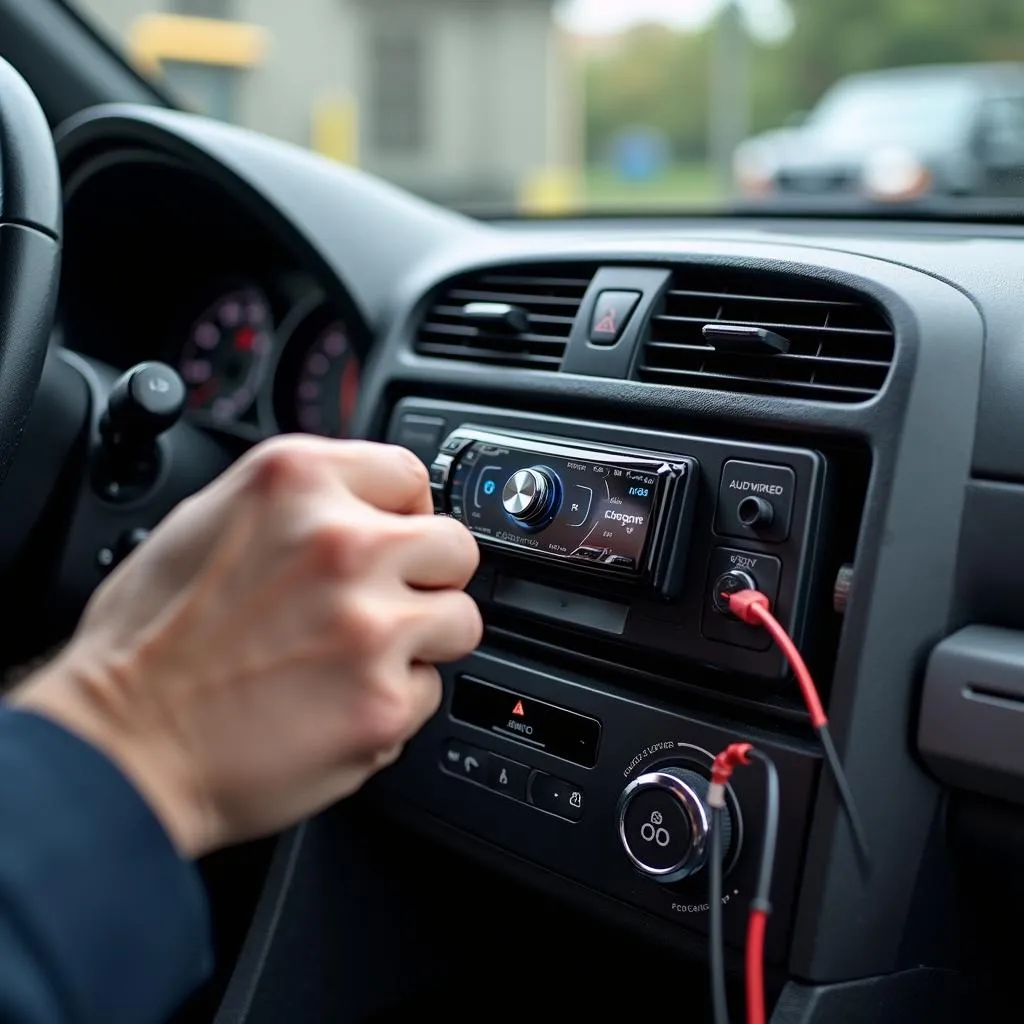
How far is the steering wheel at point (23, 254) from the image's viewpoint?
3.77 ft

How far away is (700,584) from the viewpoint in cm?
109

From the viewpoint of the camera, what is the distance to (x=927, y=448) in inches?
39.4

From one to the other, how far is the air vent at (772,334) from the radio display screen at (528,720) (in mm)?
320

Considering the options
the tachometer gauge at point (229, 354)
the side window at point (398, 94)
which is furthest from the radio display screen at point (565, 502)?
the side window at point (398, 94)

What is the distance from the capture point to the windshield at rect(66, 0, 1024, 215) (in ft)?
7.86

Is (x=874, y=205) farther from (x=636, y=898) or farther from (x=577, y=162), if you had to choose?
(x=577, y=162)

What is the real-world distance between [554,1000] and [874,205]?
1094 millimetres

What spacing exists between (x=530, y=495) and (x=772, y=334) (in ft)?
0.81

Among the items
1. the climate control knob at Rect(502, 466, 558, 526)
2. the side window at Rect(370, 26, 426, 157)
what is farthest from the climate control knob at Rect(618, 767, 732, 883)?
the side window at Rect(370, 26, 426, 157)

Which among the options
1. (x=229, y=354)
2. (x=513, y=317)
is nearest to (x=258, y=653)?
(x=513, y=317)

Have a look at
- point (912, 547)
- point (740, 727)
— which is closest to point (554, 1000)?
point (740, 727)

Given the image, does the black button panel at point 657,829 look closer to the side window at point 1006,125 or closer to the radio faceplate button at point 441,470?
the radio faceplate button at point 441,470

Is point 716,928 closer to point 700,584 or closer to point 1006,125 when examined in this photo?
point 700,584

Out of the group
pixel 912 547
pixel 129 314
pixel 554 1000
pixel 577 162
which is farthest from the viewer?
pixel 577 162
